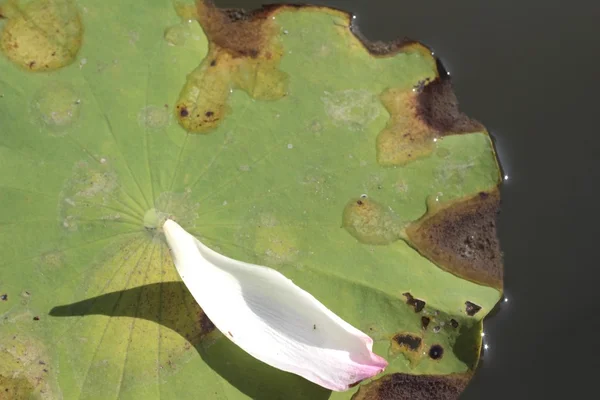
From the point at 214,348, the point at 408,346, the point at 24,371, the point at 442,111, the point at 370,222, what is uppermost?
the point at 442,111

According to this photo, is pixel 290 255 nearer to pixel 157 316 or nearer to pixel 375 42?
pixel 157 316

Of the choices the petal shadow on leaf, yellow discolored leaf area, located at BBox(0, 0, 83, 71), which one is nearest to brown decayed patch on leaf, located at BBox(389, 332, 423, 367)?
the petal shadow on leaf

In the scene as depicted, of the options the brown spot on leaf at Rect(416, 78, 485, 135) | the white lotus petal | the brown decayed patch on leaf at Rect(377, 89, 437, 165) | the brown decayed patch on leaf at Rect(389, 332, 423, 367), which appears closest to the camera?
Result: the white lotus petal

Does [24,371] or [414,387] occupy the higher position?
[414,387]

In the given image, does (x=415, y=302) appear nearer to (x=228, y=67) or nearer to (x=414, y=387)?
(x=414, y=387)

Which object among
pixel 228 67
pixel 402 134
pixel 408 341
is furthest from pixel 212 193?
pixel 408 341

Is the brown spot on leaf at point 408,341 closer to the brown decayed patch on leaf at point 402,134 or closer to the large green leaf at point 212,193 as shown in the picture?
the large green leaf at point 212,193

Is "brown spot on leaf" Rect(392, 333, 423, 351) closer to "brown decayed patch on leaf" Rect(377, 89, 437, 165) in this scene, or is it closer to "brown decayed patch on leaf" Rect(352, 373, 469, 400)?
"brown decayed patch on leaf" Rect(352, 373, 469, 400)

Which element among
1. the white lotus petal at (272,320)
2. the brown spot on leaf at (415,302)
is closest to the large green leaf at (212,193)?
the brown spot on leaf at (415,302)

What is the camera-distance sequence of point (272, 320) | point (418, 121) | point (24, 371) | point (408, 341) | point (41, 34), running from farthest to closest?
point (418, 121) < point (41, 34) < point (408, 341) < point (24, 371) < point (272, 320)
